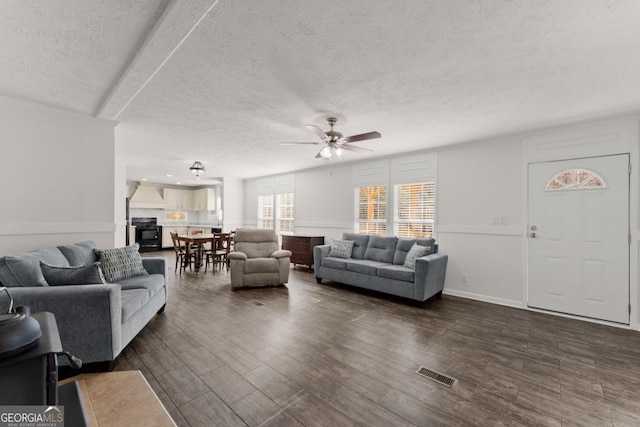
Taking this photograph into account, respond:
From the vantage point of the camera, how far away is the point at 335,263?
508 cm

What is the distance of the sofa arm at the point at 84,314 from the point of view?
2086 mm

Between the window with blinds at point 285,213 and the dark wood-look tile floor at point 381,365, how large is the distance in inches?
160

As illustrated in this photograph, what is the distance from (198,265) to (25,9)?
17.3 feet

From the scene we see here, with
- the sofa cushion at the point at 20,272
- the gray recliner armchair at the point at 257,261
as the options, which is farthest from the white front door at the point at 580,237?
the sofa cushion at the point at 20,272

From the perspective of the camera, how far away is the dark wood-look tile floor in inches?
A: 72.6

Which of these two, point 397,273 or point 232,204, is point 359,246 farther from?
point 232,204

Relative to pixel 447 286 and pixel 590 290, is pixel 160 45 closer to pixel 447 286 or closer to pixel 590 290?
pixel 447 286

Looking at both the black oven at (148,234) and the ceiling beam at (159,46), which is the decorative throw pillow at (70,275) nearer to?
the ceiling beam at (159,46)

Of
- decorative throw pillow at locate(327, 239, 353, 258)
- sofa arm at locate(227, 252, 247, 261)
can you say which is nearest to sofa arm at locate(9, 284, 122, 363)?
sofa arm at locate(227, 252, 247, 261)

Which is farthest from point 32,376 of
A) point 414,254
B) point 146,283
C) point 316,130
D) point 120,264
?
point 414,254

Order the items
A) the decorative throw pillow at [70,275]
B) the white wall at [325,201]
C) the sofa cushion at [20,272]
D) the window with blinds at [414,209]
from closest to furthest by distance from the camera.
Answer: the sofa cushion at [20,272] → the decorative throw pillow at [70,275] → the window with blinds at [414,209] → the white wall at [325,201]

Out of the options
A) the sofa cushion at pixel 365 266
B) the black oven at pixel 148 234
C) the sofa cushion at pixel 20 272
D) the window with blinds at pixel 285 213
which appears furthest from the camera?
the black oven at pixel 148 234

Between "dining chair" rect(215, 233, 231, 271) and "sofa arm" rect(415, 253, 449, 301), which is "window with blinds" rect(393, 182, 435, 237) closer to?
"sofa arm" rect(415, 253, 449, 301)

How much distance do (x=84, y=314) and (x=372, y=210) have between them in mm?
4837
